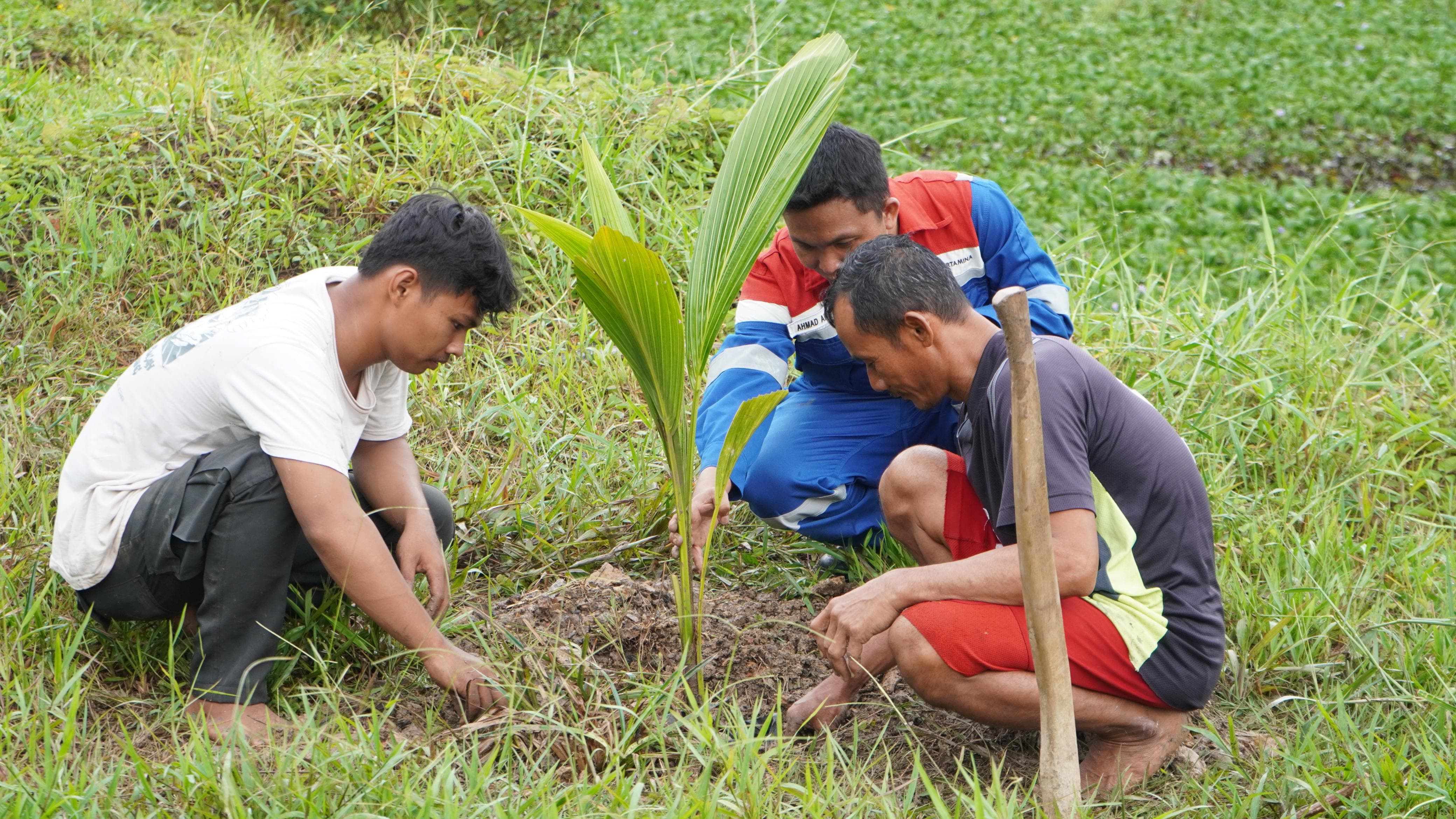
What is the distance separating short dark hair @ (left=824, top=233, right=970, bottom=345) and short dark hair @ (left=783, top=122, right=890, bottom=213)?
0.36 metres

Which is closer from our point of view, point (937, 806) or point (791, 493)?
point (937, 806)

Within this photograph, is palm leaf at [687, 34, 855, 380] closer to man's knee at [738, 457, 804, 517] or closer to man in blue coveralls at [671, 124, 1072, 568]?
man in blue coveralls at [671, 124, 1072, 568]

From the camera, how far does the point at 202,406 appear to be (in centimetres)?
221

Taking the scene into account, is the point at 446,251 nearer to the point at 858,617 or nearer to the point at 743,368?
the point at 743,368

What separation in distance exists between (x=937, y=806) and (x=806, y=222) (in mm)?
1292

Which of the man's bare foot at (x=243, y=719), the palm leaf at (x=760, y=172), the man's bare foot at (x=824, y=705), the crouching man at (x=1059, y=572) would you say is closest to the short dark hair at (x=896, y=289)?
the crouching man at (x=1059, y=572)

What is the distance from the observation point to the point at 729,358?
9.29 feet

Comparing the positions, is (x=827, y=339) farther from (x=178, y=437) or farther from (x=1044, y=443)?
(x=178, y=437)

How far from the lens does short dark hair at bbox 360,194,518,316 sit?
7.16ft

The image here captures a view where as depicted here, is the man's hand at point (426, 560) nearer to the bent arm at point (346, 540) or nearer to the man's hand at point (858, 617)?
the bent arm at point (346, 540)

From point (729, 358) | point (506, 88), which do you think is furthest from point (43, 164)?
point (729, 358)

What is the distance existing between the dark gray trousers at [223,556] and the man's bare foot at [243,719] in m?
0.02

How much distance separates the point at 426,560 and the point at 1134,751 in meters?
1.43

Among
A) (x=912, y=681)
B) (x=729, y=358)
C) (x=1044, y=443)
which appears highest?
(x=1044, y=443)
